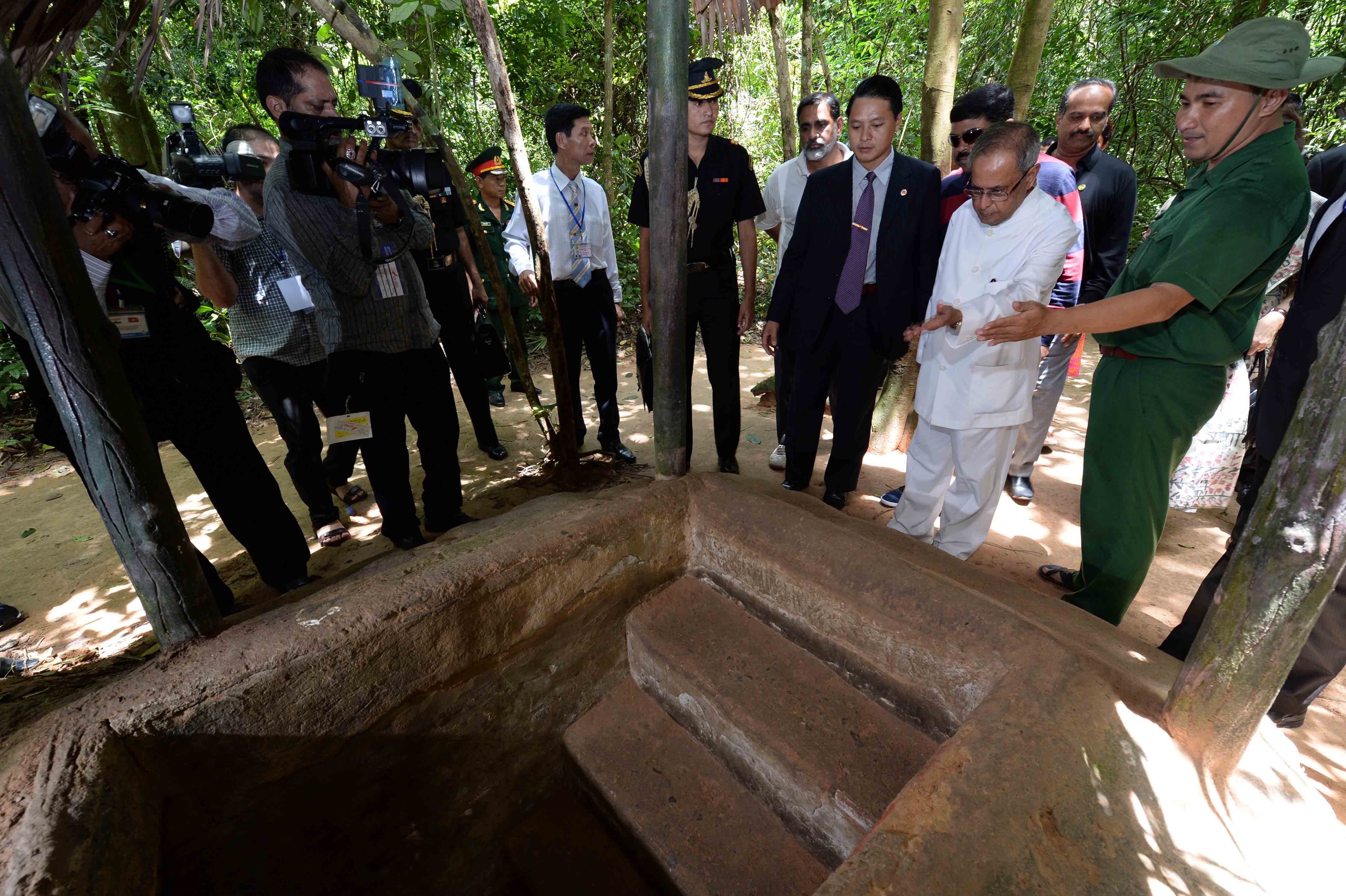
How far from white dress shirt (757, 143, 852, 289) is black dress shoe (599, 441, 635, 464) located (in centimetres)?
129

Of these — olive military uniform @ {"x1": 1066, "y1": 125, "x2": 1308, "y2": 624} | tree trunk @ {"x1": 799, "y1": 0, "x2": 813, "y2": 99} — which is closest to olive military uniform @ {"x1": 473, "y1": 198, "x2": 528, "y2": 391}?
tree trunk @ {"x1": 799, "y1": 0, "x2": 813, "y2": 99}

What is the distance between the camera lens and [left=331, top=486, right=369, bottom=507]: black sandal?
327cm

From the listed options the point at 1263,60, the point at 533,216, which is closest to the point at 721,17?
the point at 533,216

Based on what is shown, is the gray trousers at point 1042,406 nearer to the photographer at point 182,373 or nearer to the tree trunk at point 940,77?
the tree trunk at point 940,77

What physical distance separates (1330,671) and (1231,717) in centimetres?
100

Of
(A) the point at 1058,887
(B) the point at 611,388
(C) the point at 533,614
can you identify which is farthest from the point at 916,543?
(B) the point at 611,388

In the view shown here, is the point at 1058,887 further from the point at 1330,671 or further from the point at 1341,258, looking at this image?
the point at 1341,258

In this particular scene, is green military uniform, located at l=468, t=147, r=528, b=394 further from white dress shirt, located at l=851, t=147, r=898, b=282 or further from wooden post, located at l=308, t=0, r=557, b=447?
white dress shirt, located at l=851, t=147, r=898, b=282

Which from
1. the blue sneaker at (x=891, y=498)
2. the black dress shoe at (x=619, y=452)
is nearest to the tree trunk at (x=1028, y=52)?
the blue sneaker at (x=891, y=498)

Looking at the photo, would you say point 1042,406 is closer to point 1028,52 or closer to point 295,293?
point 1028,52

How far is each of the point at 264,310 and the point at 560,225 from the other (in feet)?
4.63

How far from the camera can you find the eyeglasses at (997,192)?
1873mm

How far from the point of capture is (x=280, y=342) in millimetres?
2551

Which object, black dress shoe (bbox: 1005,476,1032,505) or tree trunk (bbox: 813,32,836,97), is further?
tree trunk (bbox: 813,32,836,97)
